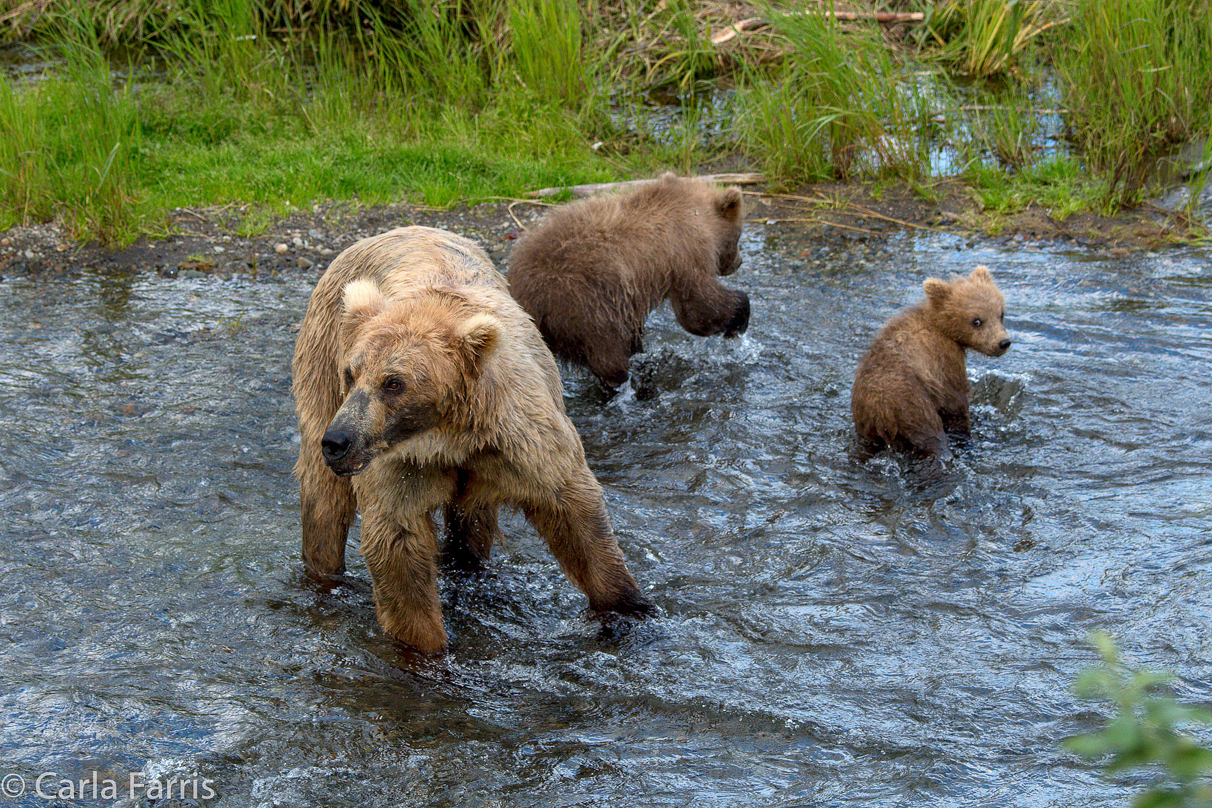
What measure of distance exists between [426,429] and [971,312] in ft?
10.8

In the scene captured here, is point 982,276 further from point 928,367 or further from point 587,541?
point 587,541

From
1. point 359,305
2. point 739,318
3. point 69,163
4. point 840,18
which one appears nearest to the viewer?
point 359,305

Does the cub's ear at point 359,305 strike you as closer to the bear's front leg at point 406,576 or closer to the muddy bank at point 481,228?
the bear's front leg at point 406,576

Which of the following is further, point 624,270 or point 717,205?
point 717,205

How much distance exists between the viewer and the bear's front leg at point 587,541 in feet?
12.0

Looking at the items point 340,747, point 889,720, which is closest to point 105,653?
point 340,747

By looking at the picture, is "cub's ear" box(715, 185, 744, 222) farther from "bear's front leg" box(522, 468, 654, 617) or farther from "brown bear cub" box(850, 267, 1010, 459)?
"bear's front leg" box(522, 468, 654, 617)

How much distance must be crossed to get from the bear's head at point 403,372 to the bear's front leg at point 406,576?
1.32 ft

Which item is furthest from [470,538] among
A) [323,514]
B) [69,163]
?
[69,163]

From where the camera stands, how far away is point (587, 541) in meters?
3.72

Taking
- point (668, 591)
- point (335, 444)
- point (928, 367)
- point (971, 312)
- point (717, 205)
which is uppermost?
point (717, 205)

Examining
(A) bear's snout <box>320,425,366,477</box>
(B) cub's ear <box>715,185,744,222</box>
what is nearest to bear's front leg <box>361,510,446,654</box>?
(A) bear's snout <box>320,425,366,477</box>

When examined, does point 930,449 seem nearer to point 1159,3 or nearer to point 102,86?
point 1159,3

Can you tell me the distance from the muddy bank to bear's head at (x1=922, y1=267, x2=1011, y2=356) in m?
2.66
